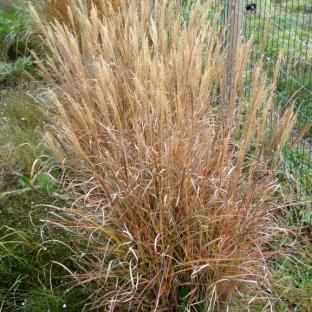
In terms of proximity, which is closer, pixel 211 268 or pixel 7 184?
pixel 211 268

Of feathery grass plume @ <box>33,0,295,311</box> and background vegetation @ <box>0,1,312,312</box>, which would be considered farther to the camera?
background vegetation @ <box>0,1,312,312</box>

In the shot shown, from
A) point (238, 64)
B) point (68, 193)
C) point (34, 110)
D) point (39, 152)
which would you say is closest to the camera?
point (238, 64)

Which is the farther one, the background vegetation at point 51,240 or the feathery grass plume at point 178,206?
the background vegetation at point 51,240

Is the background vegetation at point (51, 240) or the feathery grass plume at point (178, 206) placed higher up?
the feathery grass plume at point (178, 206)

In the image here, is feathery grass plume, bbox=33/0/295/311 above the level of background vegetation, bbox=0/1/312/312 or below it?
above

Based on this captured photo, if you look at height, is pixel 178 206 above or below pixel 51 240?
above

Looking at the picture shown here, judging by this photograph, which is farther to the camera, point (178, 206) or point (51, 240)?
point (51, 240)

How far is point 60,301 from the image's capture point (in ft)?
6.72

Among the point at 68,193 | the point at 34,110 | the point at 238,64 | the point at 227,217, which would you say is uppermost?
the point at 238,64

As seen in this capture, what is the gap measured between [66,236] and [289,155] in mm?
1108

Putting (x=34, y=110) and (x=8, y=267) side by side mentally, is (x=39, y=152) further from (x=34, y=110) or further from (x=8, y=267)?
(x=8, y=267)

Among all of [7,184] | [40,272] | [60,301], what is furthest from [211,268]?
[7,184]

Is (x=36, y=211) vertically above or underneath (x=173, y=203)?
underneath

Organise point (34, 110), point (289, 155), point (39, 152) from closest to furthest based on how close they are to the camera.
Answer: point (289, 155)
point (39, 152)
point (34, 110)
